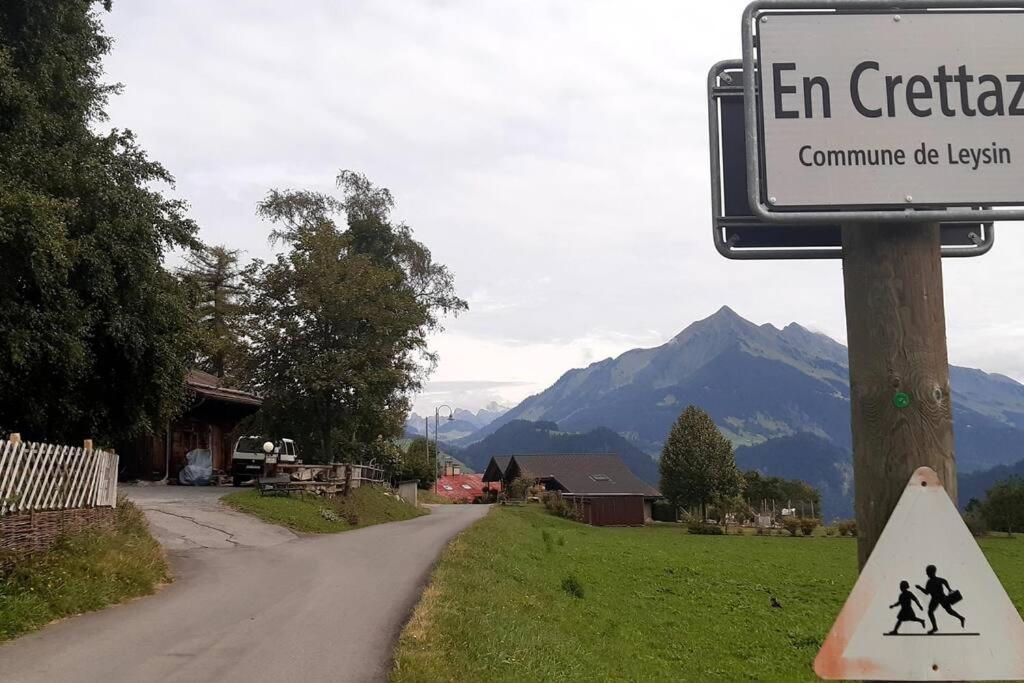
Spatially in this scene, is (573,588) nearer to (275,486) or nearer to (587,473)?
(275,486)

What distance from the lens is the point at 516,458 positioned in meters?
77.3

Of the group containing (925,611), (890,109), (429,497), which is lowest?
(429,497)

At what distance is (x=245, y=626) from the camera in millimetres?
10164

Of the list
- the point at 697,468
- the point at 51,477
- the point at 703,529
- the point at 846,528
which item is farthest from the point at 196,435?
the point at 697,468

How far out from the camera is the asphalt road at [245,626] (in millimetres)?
8094

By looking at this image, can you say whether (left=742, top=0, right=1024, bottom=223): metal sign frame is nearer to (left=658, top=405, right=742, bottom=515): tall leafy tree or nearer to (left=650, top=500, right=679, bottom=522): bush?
(left=658, top=405, right=742, bottom=515): tall leafy tree

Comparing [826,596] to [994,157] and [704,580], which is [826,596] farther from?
[994,157]

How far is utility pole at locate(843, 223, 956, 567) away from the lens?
108 inches

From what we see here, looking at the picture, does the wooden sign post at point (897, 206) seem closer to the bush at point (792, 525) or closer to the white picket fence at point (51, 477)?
the white picket fence at point (51, 477)

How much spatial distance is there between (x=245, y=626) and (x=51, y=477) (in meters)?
4.48

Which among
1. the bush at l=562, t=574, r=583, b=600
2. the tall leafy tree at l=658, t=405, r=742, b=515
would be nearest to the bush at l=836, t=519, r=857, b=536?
the tall leafy tree at l=658, t=405, r=742, b=515

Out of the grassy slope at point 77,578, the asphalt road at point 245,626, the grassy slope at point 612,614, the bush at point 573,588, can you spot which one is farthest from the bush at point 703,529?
the grassy slope at point 77,578

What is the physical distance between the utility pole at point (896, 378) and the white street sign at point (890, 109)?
0.25 metres

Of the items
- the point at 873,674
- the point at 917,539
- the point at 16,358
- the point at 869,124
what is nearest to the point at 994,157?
the point at 869,124
